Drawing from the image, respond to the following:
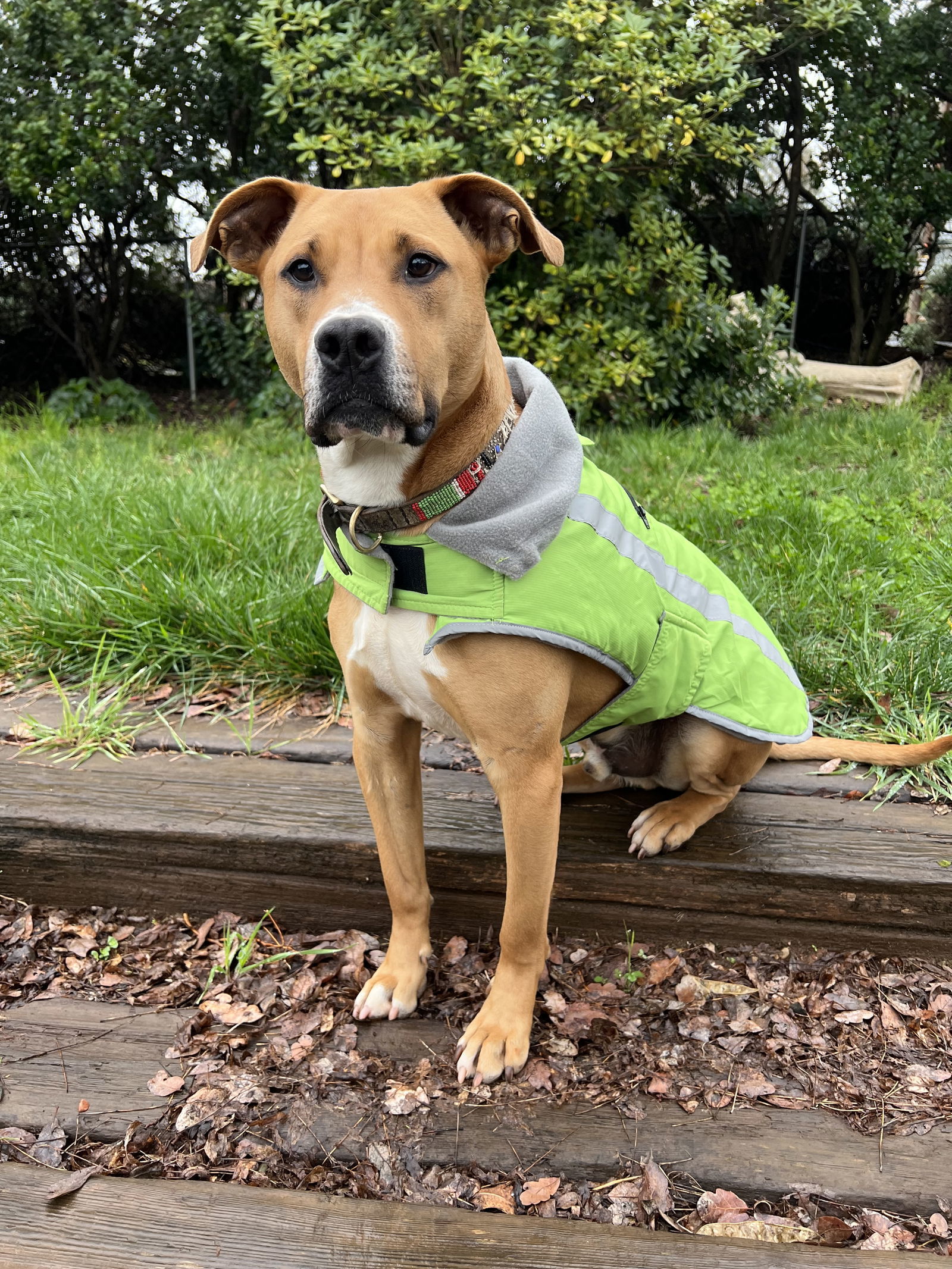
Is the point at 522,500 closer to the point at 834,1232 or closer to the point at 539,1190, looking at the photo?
the point at 539,1190

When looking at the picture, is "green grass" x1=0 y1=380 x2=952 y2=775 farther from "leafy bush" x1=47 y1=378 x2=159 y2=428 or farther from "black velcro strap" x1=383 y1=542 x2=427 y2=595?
"leafy bush" x1=47 y1=378 x2=159 y2=428

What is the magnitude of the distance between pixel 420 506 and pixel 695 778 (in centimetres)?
116

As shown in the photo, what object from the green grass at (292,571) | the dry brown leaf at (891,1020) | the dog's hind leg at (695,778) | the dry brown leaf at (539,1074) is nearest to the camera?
the dry brown leaf at (539,1074)

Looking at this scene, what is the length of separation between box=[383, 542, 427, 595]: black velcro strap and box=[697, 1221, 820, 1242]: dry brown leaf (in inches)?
54.9

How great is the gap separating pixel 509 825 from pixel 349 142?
5.20 m

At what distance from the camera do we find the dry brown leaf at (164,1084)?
2.14 meters

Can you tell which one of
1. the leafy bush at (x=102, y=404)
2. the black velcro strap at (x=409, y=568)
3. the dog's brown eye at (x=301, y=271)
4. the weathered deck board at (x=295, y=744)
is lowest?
the leafy bush at (x=102, y=404)

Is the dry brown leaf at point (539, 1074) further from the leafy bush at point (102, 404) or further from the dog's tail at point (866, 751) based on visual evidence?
the leafy bush at point (102, 404)

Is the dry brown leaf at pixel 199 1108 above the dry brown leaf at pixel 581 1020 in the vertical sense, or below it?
below

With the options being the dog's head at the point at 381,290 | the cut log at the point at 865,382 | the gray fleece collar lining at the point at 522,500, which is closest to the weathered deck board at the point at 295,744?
the gray fleece collar lining at the point at 522,500

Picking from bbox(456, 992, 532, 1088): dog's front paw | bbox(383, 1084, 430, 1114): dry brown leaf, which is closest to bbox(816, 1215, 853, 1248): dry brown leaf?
bbox(456, 992, 532, 1088): dog's front paw

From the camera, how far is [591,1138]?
2014mm

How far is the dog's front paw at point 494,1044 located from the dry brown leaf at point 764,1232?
515mm

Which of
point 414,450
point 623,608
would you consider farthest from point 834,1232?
point 414,450
